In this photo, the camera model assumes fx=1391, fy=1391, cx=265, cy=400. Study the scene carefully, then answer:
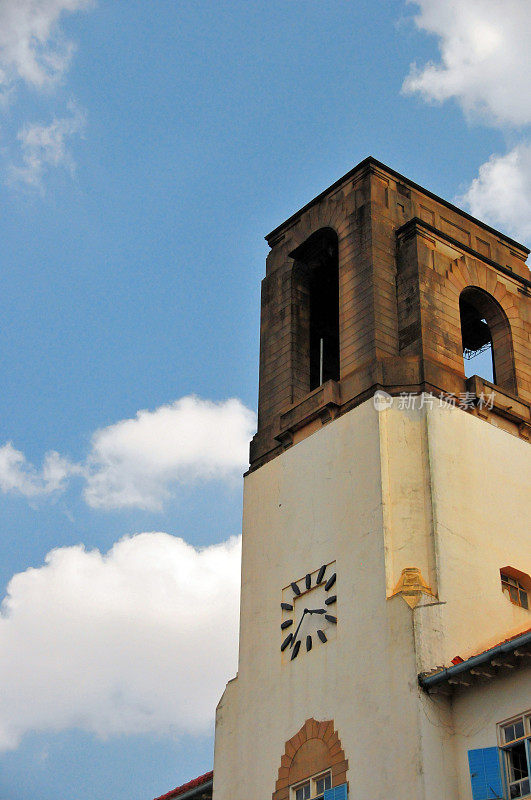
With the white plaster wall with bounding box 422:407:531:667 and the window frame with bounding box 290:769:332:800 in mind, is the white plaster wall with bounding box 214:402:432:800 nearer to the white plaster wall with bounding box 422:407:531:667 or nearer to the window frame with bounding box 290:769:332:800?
the window frame with bounding box 290:769:332:800

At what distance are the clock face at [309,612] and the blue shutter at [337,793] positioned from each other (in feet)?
11.6

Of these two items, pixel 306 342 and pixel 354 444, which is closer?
pixel 354 444

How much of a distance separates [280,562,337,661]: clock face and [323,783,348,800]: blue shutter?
3.53 meters

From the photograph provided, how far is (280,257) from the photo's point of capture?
4084cm

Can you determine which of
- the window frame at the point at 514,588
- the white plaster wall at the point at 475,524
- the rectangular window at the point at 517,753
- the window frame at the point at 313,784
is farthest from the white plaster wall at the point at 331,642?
the window frame at the point at 514,588

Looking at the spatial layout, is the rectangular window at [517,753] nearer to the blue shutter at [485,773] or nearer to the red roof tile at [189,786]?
the blue shutter at [485,773]

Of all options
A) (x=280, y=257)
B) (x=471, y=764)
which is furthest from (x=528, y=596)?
(x=280, y=257)

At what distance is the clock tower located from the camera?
28250mm

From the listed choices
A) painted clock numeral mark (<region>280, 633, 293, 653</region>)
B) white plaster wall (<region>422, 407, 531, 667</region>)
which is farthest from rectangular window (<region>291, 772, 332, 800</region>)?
white plaster wall (<region>422, 407, 531, 667</region>)

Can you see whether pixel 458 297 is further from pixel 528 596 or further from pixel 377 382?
pixel 528 596

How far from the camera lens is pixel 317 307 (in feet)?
137

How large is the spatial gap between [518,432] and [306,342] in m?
6.86

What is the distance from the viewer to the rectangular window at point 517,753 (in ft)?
86.1

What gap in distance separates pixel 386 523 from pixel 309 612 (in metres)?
2.88
